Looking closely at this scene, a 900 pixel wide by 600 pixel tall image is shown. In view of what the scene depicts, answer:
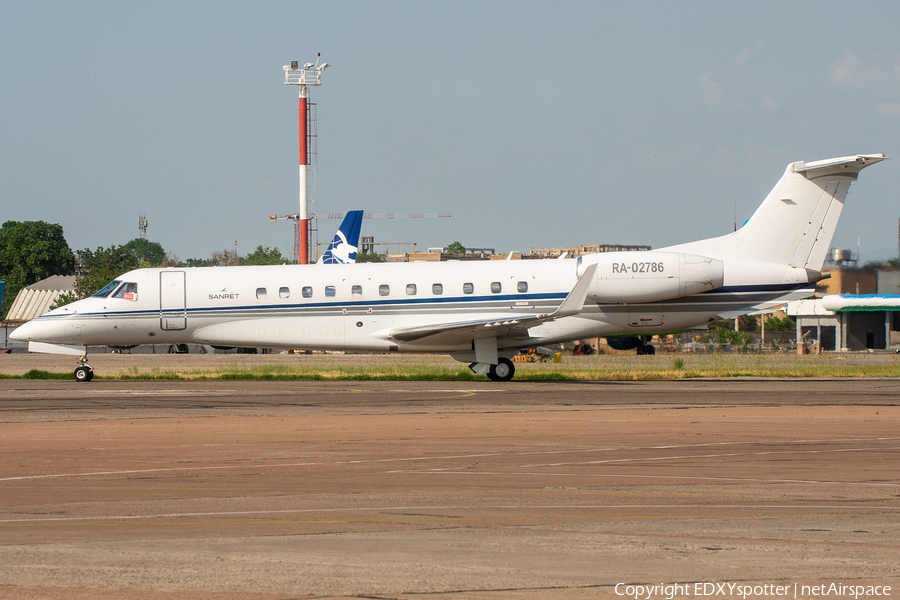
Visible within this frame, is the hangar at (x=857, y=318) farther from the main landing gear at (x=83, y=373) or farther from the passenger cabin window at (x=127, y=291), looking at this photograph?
the main landing gear at (x=83, y=373)

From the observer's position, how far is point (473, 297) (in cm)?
2562

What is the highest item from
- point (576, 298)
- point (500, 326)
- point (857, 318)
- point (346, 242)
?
point (346, 242)

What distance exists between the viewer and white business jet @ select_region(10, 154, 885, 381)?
25.4 m

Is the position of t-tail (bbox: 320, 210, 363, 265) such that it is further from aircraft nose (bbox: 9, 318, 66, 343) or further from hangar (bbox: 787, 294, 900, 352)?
hangar (bbox: 787, 294, 900, 352)

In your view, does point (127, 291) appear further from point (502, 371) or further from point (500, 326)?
point (502, 371)

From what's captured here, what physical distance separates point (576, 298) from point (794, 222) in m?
7.48

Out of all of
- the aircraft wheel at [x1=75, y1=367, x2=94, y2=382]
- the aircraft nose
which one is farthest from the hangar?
the aircraft nose

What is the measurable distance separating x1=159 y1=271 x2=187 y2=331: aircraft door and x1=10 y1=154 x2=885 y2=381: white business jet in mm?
34

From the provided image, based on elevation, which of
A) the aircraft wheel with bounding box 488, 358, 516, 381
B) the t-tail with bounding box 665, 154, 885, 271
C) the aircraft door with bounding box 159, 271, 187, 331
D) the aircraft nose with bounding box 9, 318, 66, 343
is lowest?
the aircraft wheel with bounding box 488, 358, 516, 381

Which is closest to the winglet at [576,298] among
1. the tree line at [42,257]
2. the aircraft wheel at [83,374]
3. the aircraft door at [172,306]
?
the aircraft door at [172,306]

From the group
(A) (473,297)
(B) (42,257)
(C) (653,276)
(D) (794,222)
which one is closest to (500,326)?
(A) (473,297)

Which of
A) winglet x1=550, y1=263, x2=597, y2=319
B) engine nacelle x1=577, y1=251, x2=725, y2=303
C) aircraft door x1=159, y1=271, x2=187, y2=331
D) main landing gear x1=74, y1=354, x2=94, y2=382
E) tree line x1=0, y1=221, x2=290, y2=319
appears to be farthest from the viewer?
tree line x1=0, y1=221, x2=290, y2=319

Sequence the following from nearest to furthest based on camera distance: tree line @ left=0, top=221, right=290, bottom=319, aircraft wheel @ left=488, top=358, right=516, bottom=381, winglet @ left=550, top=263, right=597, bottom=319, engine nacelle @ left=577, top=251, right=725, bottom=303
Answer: winglet @ left=550, top=263, right=597, bottom=319, engine nacelle @ left=577, top=251, right=725, bottom=303, aircraft wheel @ left=488, top=358, right=516, bottom=381, tree line @ left=0, top=221, right=290, bottom=319

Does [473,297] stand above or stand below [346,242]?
below
